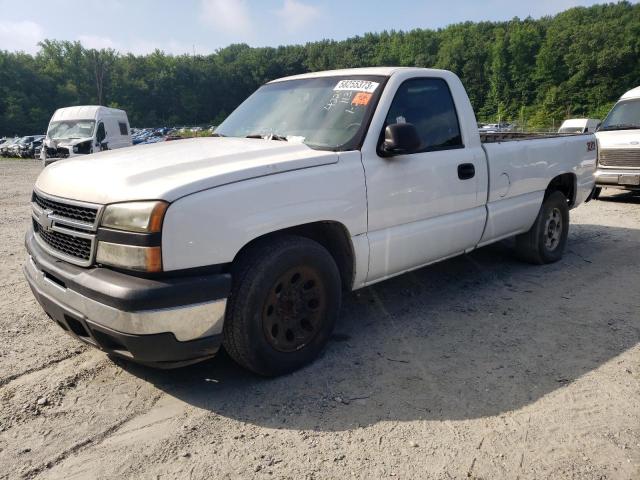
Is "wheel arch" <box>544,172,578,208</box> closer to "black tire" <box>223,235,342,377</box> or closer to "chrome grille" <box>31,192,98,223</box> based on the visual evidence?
"black tire" <box>223,235,342,377</box>

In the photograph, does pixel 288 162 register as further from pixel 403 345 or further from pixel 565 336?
pixel 565 336

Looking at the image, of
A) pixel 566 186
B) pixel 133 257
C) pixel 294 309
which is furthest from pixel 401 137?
pixel 566 186

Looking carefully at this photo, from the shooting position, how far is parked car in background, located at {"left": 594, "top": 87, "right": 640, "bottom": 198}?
950cm

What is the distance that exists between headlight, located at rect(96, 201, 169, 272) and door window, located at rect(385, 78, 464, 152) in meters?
1.84

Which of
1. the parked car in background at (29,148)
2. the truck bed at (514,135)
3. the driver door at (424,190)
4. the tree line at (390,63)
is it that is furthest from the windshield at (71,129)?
the tree line at (390,63)

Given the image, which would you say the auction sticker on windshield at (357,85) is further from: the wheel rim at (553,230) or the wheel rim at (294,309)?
the wheel rim at (553,230)

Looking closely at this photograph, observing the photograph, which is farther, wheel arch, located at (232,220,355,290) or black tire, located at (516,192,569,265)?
black tire, located at (516,192,569,265)

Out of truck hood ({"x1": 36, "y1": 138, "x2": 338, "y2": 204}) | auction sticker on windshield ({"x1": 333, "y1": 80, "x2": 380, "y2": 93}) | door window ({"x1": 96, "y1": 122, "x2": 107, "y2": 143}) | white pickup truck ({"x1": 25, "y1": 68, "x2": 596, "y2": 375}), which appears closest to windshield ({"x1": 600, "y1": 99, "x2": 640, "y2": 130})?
white pickup truck ({"x1": 25, "y1": 68, "x2": 596, "y2": 375})

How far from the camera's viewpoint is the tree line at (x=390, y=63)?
77.7 meters

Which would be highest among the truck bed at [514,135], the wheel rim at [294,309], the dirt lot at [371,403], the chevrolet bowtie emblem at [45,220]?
the truck bed at [514,135]

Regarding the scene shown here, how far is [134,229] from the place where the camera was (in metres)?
2.49

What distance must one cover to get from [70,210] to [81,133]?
16443mm

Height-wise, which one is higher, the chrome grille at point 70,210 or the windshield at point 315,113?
the windshield at point 315,113

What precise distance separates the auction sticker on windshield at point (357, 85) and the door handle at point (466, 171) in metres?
0.97
